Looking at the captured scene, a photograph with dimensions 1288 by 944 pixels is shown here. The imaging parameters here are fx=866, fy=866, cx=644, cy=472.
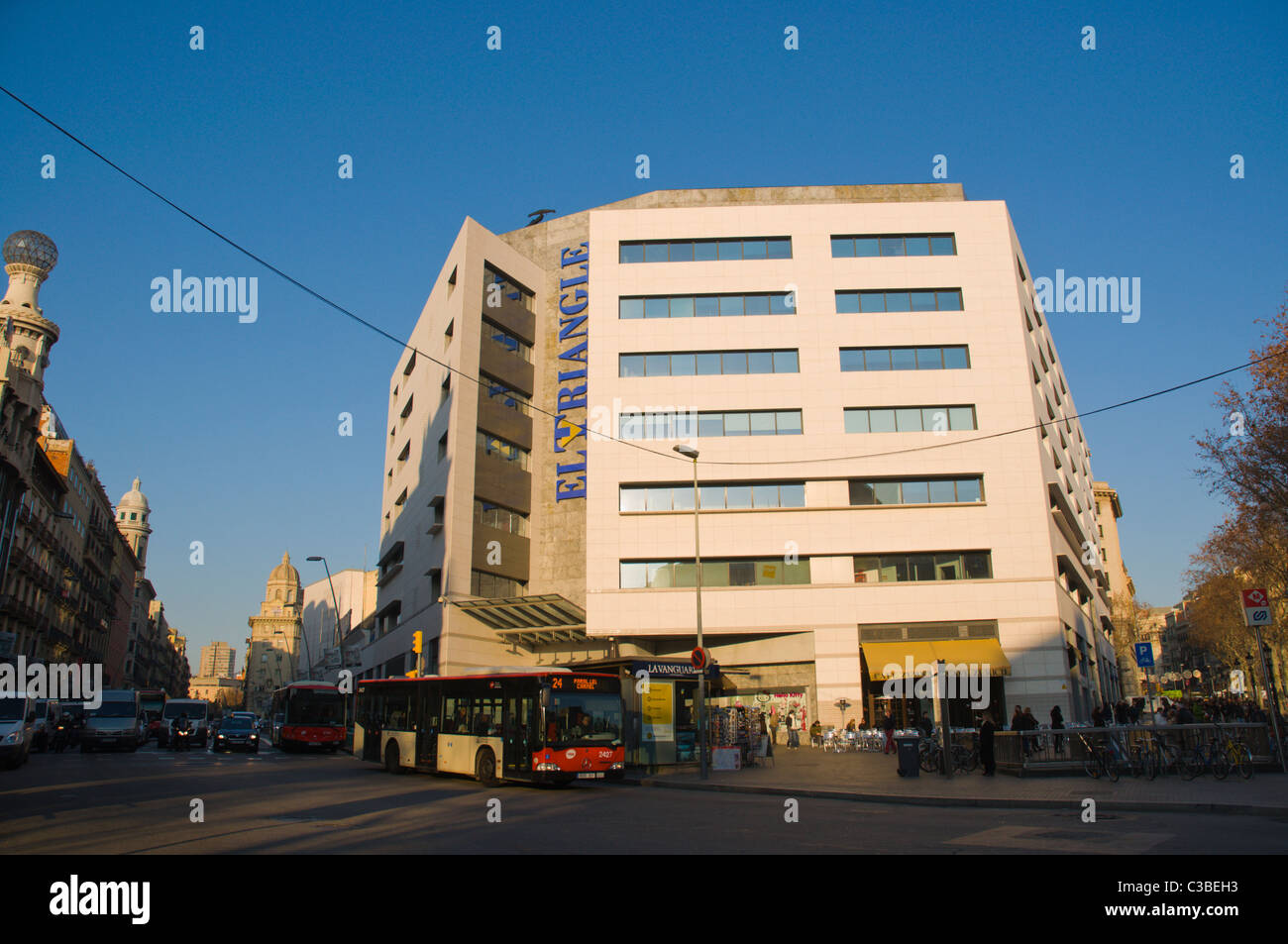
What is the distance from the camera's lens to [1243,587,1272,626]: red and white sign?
17922mm

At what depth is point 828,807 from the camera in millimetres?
16031

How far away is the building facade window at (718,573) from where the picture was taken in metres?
39.3

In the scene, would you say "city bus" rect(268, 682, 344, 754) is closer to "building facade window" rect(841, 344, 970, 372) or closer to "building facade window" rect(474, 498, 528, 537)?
"building facade window" rect(474, 498, 528, 537)

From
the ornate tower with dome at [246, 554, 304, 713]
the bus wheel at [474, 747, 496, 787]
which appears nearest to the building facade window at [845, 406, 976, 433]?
the bus wheel at [474, 747, 496, 787]

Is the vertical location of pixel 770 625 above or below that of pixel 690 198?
below

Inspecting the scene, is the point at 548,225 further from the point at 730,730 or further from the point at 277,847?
the point at 277,847

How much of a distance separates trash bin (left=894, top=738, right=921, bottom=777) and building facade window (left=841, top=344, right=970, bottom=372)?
22.4m

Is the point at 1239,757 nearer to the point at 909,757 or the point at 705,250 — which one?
the point at 909,757

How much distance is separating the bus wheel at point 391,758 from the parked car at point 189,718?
82.0ft

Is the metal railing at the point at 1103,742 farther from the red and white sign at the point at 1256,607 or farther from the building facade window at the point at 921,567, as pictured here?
the building facade window at the point at 921,567

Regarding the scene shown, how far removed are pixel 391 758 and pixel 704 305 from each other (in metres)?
25.7

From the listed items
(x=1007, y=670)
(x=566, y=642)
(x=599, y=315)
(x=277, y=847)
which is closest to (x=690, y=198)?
(x=599, y=315)
